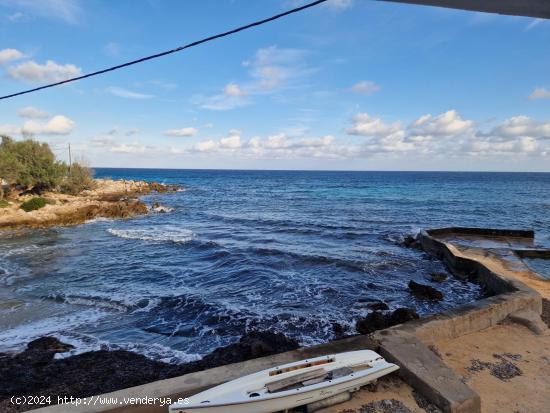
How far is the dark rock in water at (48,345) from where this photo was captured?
26.9 feet

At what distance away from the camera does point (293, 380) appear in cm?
523

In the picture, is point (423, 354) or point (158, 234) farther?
point (158, 234)

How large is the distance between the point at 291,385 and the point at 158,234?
20100 millimetres

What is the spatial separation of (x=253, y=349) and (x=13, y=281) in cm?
1123

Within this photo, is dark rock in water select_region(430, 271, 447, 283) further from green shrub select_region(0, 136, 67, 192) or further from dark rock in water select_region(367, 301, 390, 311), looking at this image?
green shrub select_region(0, 136, 67, 192)

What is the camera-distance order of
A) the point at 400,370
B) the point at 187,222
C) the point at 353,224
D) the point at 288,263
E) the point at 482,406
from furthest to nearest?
the point at 187,222
the point at 353,224
the point at 288,263
the point at 400,370
the point at 482,406

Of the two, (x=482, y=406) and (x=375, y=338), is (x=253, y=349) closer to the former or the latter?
(x=375, y=338)

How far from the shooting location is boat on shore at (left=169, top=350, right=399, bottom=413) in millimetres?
4668

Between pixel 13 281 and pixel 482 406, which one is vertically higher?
pixel 482 406

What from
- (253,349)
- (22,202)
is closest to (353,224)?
(253,349)

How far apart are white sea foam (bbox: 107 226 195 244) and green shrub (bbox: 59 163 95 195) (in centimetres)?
2068

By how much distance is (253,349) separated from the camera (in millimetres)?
7852

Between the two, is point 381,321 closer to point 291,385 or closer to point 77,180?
point 291,385

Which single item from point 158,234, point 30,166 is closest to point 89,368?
point 158,234
